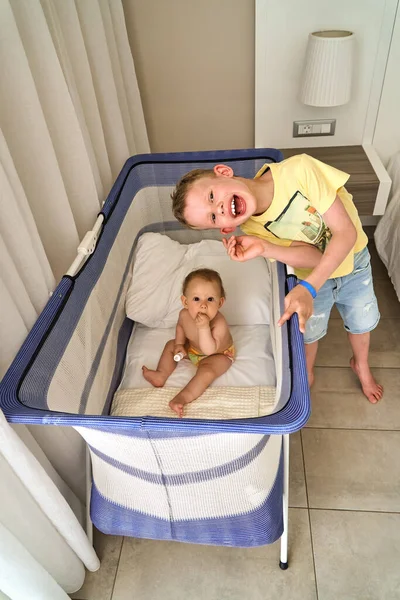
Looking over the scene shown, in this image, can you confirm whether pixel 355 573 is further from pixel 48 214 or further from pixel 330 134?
pixel 330 134

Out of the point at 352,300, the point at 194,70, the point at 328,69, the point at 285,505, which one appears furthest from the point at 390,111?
the point at 285,505

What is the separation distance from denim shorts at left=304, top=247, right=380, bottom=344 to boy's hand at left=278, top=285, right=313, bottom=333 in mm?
282

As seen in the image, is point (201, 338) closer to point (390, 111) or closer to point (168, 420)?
point (168, 420)

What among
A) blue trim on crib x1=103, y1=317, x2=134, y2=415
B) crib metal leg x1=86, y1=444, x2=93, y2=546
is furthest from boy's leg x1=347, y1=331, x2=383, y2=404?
crib metal leg x1=86, y1=444, x2=93, y2=546

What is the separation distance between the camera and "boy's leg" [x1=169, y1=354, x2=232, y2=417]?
126 centimetres

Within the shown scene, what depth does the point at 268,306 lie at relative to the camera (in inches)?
60.9

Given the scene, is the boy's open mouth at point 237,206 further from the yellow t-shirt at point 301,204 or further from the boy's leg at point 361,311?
the boy's leg at point 361,311

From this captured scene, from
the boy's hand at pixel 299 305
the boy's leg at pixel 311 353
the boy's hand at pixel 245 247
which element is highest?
the boy's hand at pixel 245 247

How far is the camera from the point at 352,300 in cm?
139

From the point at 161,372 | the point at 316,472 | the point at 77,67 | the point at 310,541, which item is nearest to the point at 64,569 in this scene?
the point at 161,372

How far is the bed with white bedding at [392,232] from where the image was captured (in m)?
1.91

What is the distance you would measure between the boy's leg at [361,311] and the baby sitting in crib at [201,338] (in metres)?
0.38

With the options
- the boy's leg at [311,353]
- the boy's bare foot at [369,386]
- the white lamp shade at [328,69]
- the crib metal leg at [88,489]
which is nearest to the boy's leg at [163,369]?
the crib metal leg at [88,489]

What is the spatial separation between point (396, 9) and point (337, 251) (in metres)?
1.34
